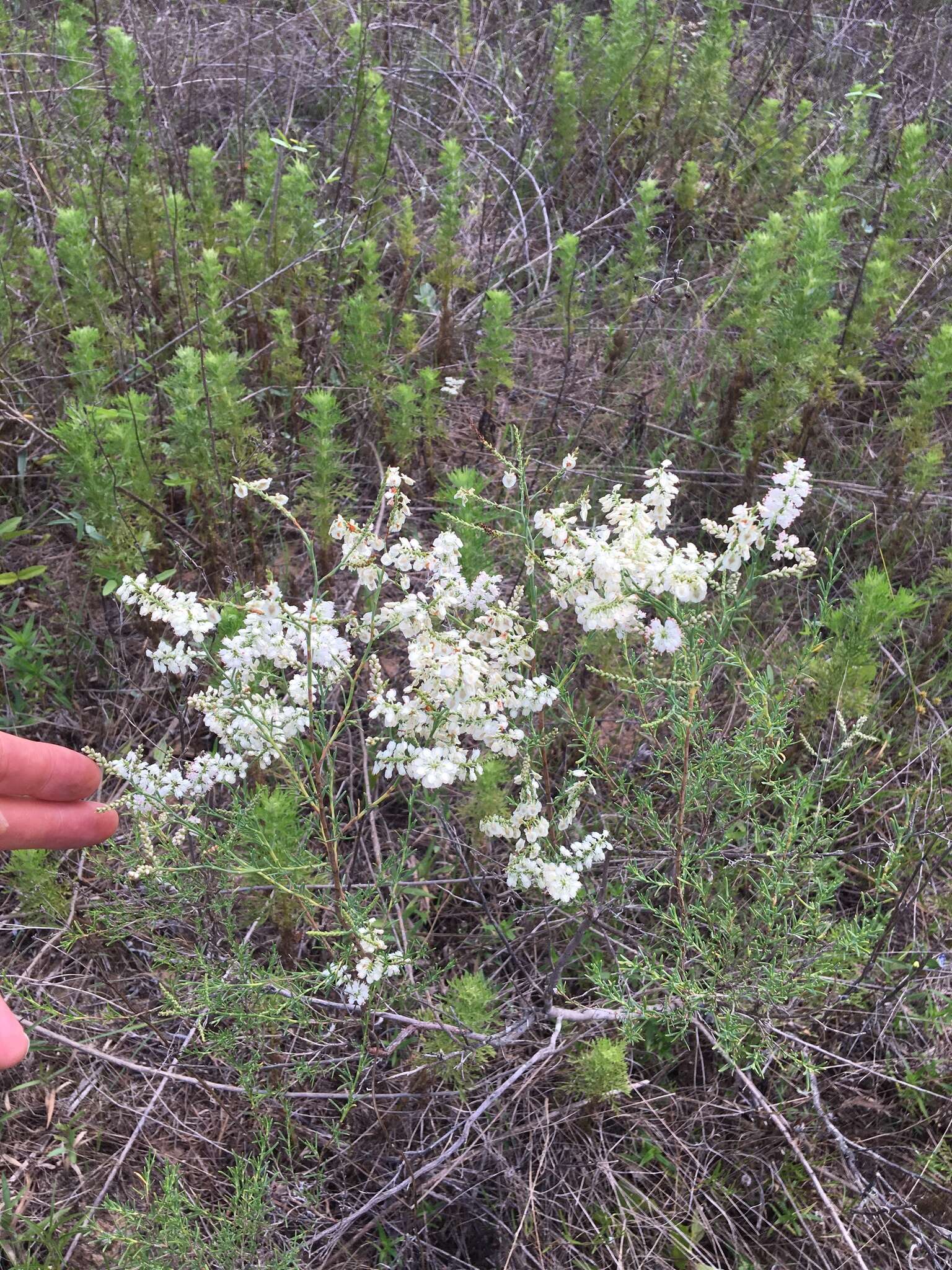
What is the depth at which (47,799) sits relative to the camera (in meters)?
2.47

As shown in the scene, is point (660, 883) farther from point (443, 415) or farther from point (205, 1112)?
Answer: point (443, 415)

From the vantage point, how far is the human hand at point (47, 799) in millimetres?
2357

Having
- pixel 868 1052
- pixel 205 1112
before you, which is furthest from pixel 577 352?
pixel 205 1112

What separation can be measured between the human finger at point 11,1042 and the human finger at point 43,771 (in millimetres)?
622

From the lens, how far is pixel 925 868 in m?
2.98

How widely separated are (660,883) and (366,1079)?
102cm

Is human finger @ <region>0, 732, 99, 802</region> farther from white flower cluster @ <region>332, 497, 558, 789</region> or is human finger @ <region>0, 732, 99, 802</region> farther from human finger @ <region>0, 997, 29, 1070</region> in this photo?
white flower cluster @ <region>332, 497, 558, 789</region>

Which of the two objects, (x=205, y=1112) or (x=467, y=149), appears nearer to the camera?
(x=205, y=1112)

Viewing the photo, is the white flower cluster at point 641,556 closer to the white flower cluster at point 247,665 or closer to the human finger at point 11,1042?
the white flower cluster at point 247,665

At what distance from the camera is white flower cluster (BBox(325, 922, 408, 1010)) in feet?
6.97

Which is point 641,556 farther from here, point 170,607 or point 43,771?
point 43,771

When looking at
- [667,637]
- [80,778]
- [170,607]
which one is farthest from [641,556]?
[80,778]

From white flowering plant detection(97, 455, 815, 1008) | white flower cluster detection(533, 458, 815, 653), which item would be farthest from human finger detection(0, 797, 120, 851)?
white flower cluster detection(533, 458, 815, 653)

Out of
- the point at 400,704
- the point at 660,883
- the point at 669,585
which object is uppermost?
the point at 669,585
